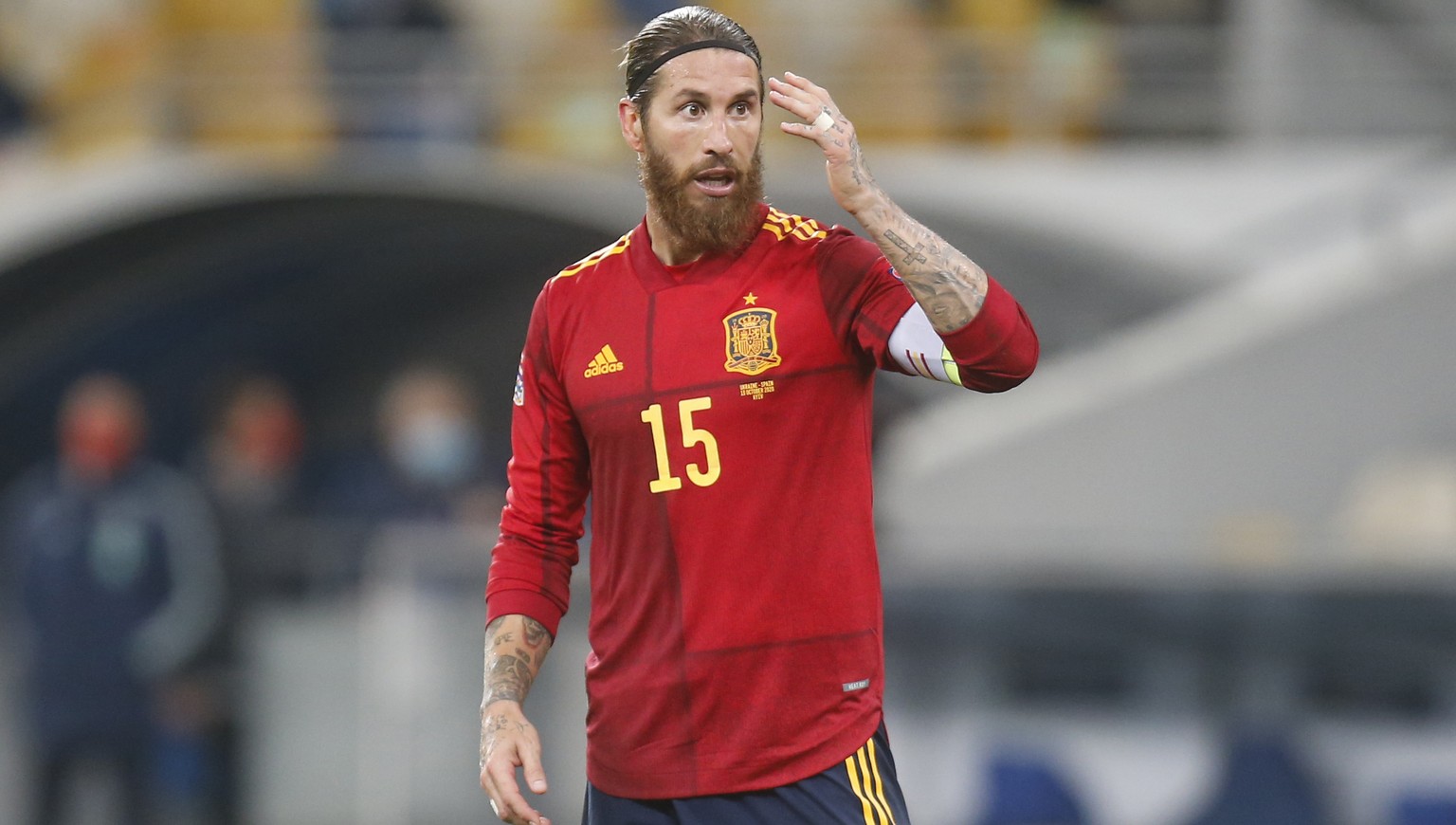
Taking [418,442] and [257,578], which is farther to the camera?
[418,442]

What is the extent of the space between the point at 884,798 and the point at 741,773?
0.27 metres

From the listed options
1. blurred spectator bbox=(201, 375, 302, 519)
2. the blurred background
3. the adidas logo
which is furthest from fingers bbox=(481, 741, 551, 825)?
blurred spectator bbox=(201, 375, 302, 519)

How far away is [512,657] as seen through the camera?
12.3 feet

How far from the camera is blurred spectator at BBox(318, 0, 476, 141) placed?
495 inches

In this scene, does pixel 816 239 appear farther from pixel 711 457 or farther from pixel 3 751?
pixel 3 751

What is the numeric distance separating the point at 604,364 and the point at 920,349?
0.62 metres

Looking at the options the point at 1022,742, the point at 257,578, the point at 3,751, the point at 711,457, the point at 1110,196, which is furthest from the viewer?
the point at 1110,196

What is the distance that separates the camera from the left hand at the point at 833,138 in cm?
329

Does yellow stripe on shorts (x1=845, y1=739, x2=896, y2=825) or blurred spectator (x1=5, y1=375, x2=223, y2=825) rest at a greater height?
blurred spectator (x1=5, y1=375, x2=223, y2=825)

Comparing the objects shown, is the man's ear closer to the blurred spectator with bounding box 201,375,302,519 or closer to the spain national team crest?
the spain national team crest

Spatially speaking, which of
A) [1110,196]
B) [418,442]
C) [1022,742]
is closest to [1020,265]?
[1110,196]

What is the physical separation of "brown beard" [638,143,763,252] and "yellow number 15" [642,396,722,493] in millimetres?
291

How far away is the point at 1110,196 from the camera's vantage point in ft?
40.8

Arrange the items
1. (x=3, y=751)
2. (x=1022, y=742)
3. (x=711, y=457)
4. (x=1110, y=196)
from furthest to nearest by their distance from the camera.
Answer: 1. (x=1110, y=196)
2. (x=3, y=751)
3. (x=1022, y=742)
4. (x=711, y=457)
